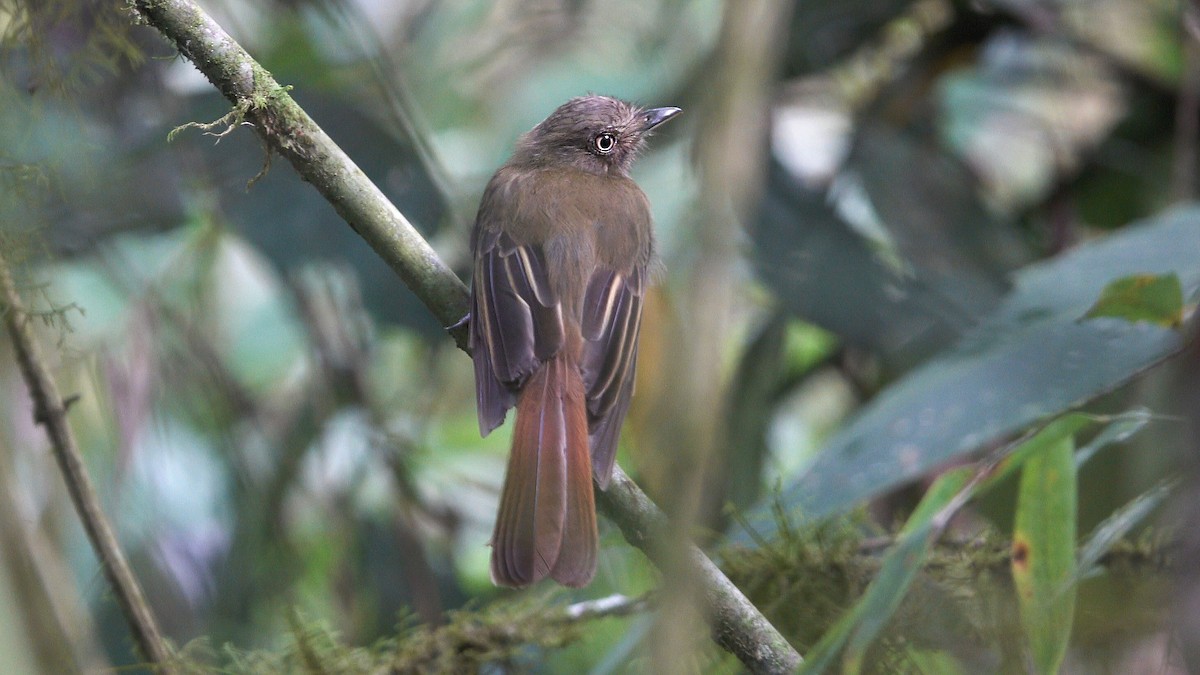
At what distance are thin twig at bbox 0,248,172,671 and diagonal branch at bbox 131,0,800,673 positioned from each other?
1.95 feet

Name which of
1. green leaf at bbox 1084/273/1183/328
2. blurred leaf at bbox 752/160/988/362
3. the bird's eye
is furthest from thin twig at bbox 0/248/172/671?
blurred leaf at bbox 752/160/988/362

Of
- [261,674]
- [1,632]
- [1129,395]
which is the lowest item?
[1129,395]

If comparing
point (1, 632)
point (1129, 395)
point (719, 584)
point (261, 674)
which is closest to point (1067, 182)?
point (1129, 395)

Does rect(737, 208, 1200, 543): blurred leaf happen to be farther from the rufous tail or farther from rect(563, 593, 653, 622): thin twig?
the rufous tail

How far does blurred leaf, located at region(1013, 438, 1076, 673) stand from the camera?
1.95m

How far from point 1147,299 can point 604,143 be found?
1.59m

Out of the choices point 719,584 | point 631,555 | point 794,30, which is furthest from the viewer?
point 794,30

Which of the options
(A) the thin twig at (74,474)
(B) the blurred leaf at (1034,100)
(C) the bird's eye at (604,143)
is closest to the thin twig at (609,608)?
(A) the thin twig at (74,474)

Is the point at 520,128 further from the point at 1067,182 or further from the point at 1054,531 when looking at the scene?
the point at 1054,531

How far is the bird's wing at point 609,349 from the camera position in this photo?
8.30 ft

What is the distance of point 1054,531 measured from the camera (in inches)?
83.1

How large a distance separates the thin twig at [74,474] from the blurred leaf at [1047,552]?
153 cm

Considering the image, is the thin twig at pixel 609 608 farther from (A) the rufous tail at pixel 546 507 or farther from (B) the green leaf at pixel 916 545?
(B) the green leaf at pixel 916 545

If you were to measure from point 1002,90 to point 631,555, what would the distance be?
8.29ft
